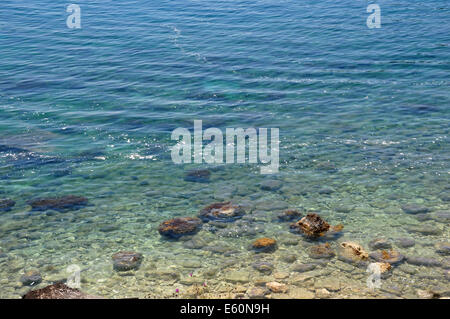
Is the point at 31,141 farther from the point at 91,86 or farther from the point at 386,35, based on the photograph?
the point at 386,35

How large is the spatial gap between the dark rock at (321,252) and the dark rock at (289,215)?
2.25 meters

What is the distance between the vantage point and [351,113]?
2989 cm

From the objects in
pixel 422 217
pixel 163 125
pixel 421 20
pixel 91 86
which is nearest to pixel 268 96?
pixel 163 125

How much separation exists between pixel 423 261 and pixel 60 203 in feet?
46.9

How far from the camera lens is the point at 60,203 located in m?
21.5

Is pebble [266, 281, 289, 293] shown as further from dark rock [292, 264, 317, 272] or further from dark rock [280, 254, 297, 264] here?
dark rock [280, 254, 297, 264]

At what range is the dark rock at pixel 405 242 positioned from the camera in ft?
57.6

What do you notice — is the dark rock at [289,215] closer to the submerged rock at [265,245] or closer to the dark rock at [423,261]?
the submerged rock at [265,245]

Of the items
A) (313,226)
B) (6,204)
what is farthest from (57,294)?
(6,204)

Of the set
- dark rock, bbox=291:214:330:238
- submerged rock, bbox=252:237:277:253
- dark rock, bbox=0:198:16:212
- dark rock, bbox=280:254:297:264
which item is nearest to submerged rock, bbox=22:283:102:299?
submerged rock, bbox=252:237:277:253

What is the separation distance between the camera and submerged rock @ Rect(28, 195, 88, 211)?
69.8ft

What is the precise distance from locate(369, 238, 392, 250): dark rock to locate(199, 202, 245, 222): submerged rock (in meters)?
5.14

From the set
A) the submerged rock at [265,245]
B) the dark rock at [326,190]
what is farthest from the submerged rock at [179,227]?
the dark rock at [326,190]

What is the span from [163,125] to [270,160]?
24.8 ft
